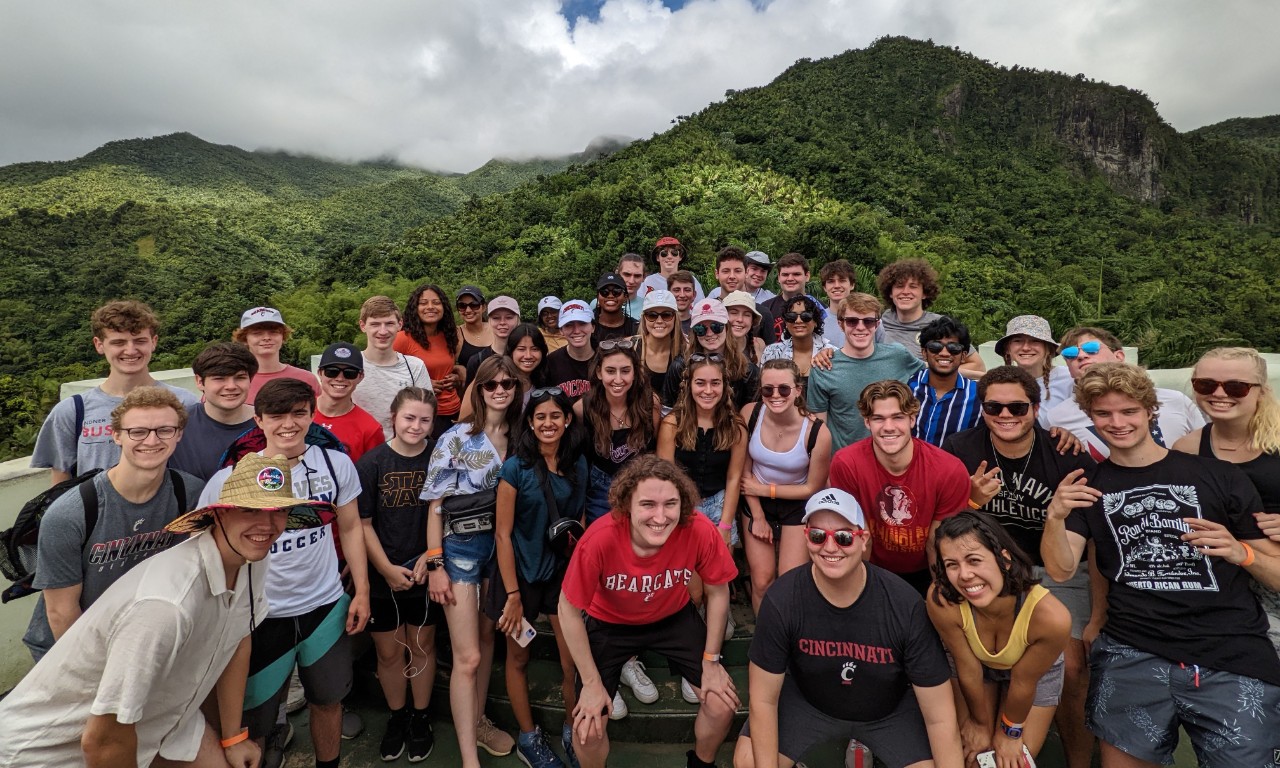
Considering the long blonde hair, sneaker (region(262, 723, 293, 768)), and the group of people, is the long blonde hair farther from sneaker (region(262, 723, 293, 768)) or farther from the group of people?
sneaker (region(262, 723, 293, 768))

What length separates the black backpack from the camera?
2.52 m

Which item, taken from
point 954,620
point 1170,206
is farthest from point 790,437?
point 1170,206

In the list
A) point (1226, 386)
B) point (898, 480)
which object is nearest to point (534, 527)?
point (898, 480)

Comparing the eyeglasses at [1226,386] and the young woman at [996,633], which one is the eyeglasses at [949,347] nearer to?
the eyeglasses at [1226,386]

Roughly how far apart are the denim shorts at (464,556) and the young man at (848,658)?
165 cm

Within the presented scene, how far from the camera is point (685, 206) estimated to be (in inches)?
1090

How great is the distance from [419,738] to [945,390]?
3889 millimetres

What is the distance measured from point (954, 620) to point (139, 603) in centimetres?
331

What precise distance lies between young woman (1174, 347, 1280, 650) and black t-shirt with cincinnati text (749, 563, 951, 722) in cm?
159

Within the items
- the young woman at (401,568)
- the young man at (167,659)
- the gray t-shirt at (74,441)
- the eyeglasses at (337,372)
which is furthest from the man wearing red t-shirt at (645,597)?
the gray t-shirt at (74,441)

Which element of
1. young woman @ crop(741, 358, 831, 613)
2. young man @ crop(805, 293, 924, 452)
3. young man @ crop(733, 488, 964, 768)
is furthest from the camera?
young man @ crop(805, 293, 924, 452)

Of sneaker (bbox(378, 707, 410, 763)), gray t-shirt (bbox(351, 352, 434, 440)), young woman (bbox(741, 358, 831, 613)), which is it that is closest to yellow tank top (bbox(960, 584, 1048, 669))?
young woman (bbox(741, 358, 831, 613))

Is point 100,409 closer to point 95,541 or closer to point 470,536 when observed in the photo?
point 95,541

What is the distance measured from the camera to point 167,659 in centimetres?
214
